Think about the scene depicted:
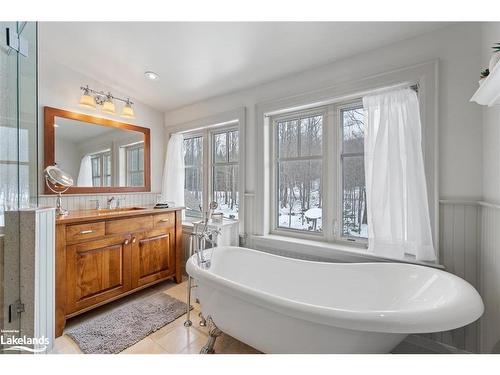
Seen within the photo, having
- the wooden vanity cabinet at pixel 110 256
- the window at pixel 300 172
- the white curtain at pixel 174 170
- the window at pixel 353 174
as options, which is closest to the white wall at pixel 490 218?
the window at pixel 353 174

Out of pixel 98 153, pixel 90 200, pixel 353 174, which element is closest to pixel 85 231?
pixel 90 200

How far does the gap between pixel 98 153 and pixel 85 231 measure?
3.42 feet

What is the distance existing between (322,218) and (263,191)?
63cm

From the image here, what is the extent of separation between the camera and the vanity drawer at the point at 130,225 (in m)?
2.03

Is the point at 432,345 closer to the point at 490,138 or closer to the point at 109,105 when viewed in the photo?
the point at 490,138

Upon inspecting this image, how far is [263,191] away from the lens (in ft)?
7.47

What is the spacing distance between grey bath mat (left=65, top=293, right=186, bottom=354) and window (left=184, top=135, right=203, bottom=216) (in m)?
1.24

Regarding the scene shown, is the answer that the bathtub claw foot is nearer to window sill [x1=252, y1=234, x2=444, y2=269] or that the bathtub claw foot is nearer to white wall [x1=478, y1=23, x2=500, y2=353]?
window sill [x1=252, y1=234, x2=444, y2=269]

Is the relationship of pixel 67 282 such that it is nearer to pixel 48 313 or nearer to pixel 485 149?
pixel 48 313

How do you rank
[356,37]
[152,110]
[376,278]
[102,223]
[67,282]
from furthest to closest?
1. [152,110]
2. [102,223]
3. [67,282]
4. [356,37]
5. [376,278]
